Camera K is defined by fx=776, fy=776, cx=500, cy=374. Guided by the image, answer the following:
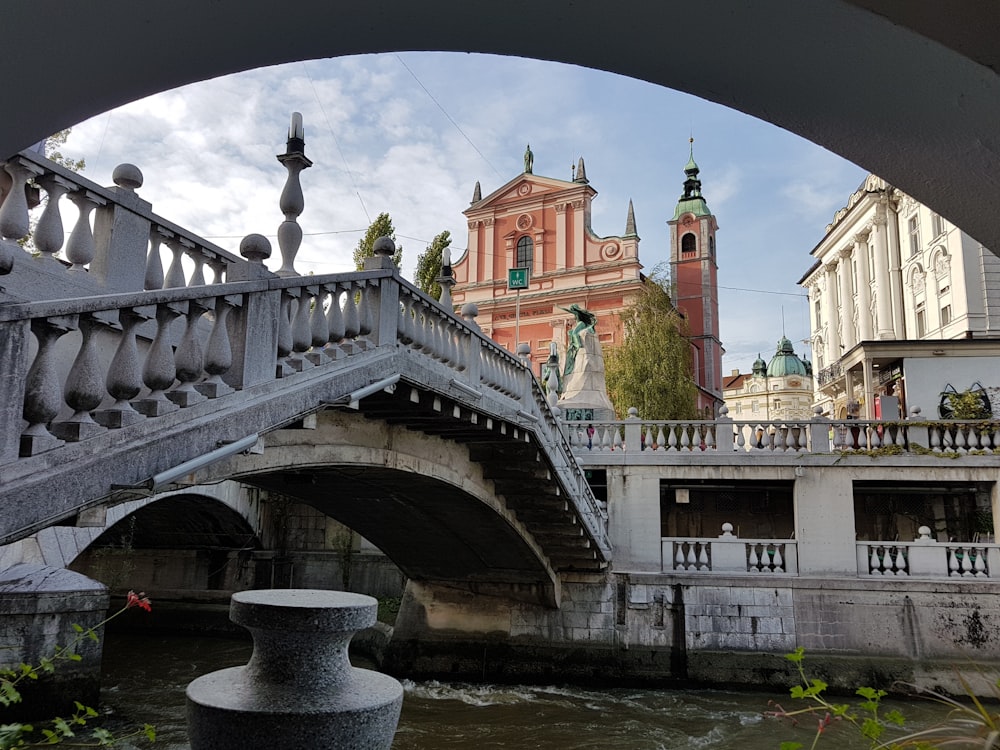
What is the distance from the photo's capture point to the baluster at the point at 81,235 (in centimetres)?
465

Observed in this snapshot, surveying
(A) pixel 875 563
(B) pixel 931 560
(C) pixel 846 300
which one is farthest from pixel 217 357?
(C) pixel 846 300

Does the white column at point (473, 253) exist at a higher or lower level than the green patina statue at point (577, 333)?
higher

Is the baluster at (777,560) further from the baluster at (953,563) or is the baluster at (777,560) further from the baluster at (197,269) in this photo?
the baluster at (197,269)

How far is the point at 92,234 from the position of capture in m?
4.82

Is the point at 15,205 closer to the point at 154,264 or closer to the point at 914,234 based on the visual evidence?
the point at 154,264

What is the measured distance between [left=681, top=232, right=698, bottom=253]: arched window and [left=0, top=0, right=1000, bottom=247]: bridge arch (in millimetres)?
33679

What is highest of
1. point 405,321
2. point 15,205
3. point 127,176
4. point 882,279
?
point 882,279

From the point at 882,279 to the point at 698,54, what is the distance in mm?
35300

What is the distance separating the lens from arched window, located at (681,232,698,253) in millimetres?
34328

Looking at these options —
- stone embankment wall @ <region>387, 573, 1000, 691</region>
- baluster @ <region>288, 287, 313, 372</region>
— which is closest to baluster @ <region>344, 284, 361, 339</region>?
baluster @ <region>288, 287, 313, 372</region>

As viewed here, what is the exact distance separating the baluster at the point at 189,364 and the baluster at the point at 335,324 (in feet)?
5.15

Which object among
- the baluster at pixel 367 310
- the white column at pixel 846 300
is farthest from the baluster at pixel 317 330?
the white column at pixel 846 300

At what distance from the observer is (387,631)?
15891 mm

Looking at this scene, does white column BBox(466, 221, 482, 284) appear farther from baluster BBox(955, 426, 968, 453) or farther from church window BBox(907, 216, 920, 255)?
baluster BBox(955, 426, 968, 453)
